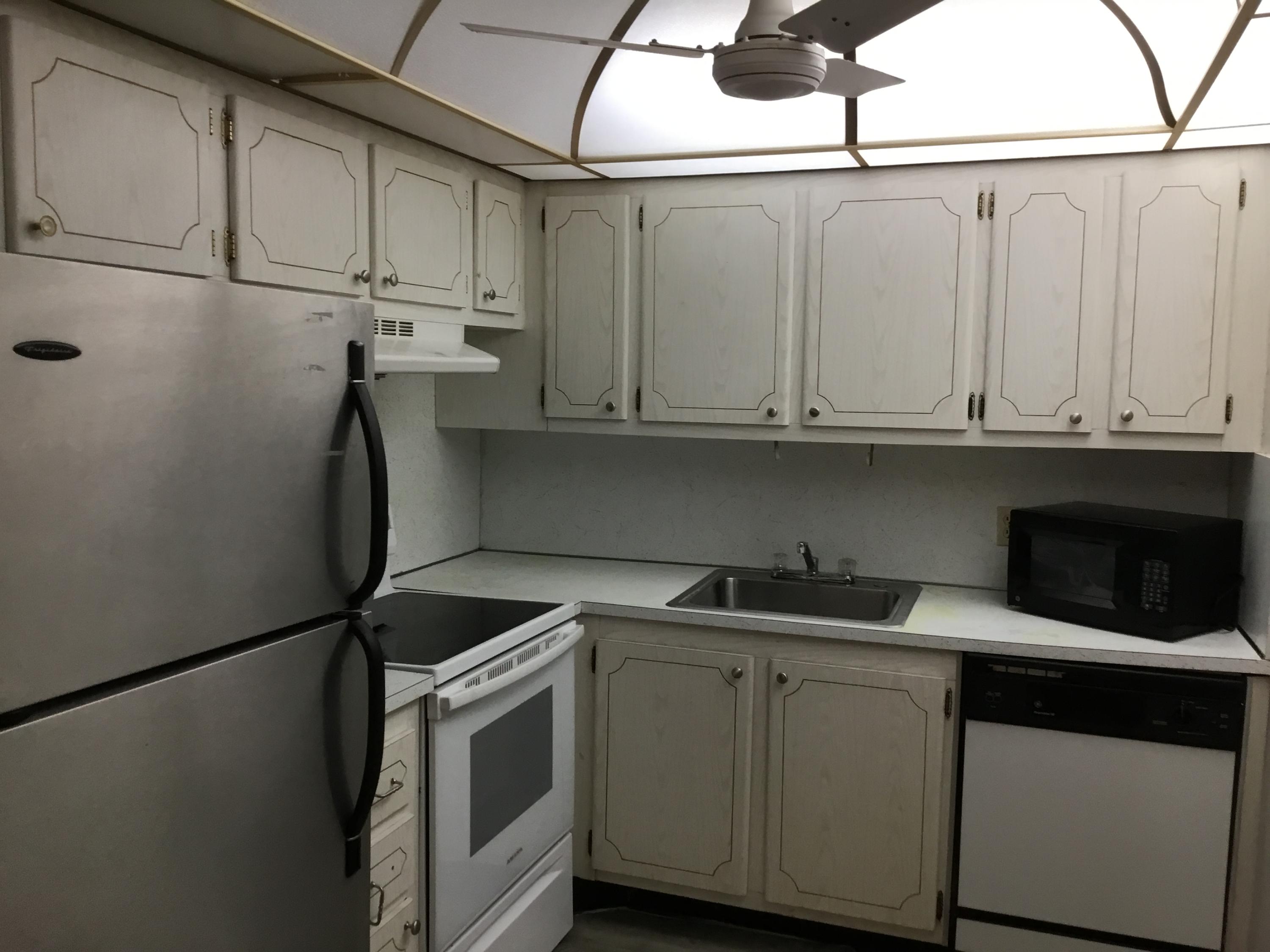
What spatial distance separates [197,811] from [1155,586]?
226 cm

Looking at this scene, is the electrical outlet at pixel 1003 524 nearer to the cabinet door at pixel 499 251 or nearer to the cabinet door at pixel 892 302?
the cabinet door at pixel 892 302

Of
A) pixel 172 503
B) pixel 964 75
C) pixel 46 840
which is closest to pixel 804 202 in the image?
pixel 964 75

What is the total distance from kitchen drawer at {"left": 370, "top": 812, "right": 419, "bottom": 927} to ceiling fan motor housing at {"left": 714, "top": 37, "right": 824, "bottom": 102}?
62.6 inches

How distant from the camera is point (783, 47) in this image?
160cm

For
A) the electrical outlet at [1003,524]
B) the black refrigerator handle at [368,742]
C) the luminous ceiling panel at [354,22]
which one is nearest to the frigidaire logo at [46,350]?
the black refrigerator handle at [368,742]

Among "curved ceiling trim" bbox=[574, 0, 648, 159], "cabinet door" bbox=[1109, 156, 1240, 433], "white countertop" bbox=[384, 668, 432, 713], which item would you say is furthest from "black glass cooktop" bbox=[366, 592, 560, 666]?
"cabinet door" bbox=[1109, 156, 1240, 433]

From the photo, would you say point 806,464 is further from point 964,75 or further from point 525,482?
point 964,75

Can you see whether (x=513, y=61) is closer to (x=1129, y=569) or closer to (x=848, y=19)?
(x=848, y=19)

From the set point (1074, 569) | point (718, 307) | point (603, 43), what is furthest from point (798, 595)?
point (603, 43)

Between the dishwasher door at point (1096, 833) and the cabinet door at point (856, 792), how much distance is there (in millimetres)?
110

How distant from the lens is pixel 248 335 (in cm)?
147

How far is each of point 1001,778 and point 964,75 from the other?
1757 mm

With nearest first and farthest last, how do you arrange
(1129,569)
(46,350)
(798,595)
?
1. (46,350)
2. (1129,569)
3. (798,595)

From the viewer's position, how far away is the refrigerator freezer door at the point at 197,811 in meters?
1.20
